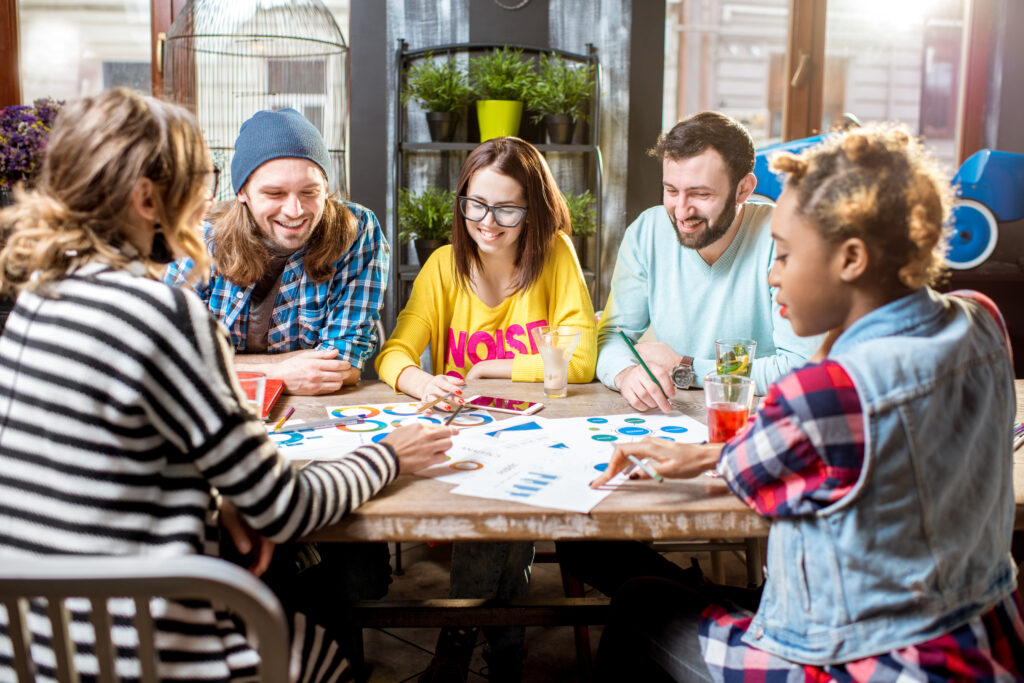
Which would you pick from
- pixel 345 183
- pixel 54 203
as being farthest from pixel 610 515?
pixel 345 183

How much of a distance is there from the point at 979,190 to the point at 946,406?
278cm

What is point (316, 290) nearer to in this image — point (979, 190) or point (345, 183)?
point (345, 183)

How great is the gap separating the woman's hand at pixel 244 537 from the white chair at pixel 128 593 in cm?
26

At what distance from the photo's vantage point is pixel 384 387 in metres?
1.81

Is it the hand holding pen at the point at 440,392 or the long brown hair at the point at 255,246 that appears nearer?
the hand holding pen at the point at 440,392

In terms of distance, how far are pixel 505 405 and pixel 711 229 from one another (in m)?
0.71

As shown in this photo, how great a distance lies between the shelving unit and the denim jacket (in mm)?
2399

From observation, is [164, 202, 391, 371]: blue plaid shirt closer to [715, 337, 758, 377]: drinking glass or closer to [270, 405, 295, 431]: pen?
[270, 405, 295, 431]: pen

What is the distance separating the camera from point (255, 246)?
191cm

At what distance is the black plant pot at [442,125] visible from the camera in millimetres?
3344

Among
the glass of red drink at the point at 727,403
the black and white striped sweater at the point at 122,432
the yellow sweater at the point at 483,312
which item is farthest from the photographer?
the yellow sweater at the point at 483,312

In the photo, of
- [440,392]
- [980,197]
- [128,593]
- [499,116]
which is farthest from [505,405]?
[980,197]

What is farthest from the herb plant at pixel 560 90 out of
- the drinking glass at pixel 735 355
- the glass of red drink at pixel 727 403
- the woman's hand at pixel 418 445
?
the woman's hand at pixel 418 445

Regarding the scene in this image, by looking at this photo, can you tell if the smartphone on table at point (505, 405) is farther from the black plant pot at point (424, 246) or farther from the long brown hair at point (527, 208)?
the black plant pot at point (424, 246)
